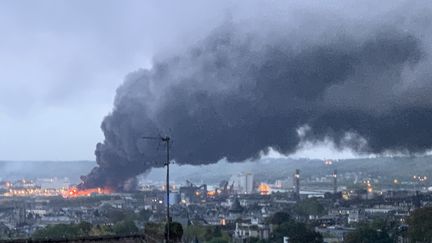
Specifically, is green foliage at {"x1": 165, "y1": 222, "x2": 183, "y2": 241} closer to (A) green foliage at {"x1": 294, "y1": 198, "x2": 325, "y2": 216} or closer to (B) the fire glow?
(A) green foliage at {"x1": 294, "y1": 198, "x2": 325, "y2": 216}

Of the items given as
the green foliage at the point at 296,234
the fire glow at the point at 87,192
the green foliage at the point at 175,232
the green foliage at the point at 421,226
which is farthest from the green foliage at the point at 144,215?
the green foliage at the point at 175,232

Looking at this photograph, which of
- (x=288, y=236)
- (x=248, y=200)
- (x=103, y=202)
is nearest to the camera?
(x=288, y=236)

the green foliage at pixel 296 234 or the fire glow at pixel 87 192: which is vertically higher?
the fire glow at pixel 87 192

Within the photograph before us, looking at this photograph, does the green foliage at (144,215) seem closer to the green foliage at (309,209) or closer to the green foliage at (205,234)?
the green foliage at (205,234)

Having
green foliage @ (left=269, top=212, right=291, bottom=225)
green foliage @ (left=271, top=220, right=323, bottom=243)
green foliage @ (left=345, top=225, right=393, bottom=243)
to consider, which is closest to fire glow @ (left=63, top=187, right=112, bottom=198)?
green foliage @ (left=269, top=212, right=291, bottom=225)

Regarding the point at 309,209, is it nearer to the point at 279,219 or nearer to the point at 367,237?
the point at 279,219

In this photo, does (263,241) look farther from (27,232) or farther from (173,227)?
(173,227)

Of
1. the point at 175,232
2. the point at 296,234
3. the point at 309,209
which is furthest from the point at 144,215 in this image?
the point at 175,232

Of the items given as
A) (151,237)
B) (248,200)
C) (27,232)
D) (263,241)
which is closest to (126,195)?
(248,200)
